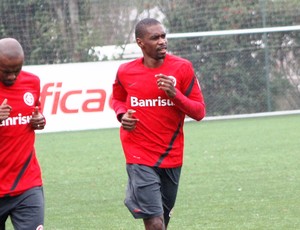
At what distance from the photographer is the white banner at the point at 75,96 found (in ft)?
69.0

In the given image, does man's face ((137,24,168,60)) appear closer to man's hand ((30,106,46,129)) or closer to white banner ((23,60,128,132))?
man's hand ((30,106,46,129))

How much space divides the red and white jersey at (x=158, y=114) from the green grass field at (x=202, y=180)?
187 centimetres

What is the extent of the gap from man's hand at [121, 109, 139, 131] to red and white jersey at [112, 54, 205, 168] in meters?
0.11

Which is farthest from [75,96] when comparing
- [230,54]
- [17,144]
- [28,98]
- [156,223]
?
[17,144]

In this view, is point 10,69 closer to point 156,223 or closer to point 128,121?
point 128,121

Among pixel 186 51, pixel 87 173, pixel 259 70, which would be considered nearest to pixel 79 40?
pixel 186 51

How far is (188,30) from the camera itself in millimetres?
23406

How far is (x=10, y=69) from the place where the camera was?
6621mm

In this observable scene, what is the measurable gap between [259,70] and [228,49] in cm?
89

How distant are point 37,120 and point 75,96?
14.3 m

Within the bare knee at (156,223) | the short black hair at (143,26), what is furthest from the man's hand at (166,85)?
the bare knee at (156,223)

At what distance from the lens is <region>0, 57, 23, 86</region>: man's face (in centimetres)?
659

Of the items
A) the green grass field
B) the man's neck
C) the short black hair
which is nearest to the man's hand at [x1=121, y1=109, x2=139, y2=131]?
the man's neck

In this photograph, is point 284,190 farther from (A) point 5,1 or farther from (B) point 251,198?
(A) point 5,1
